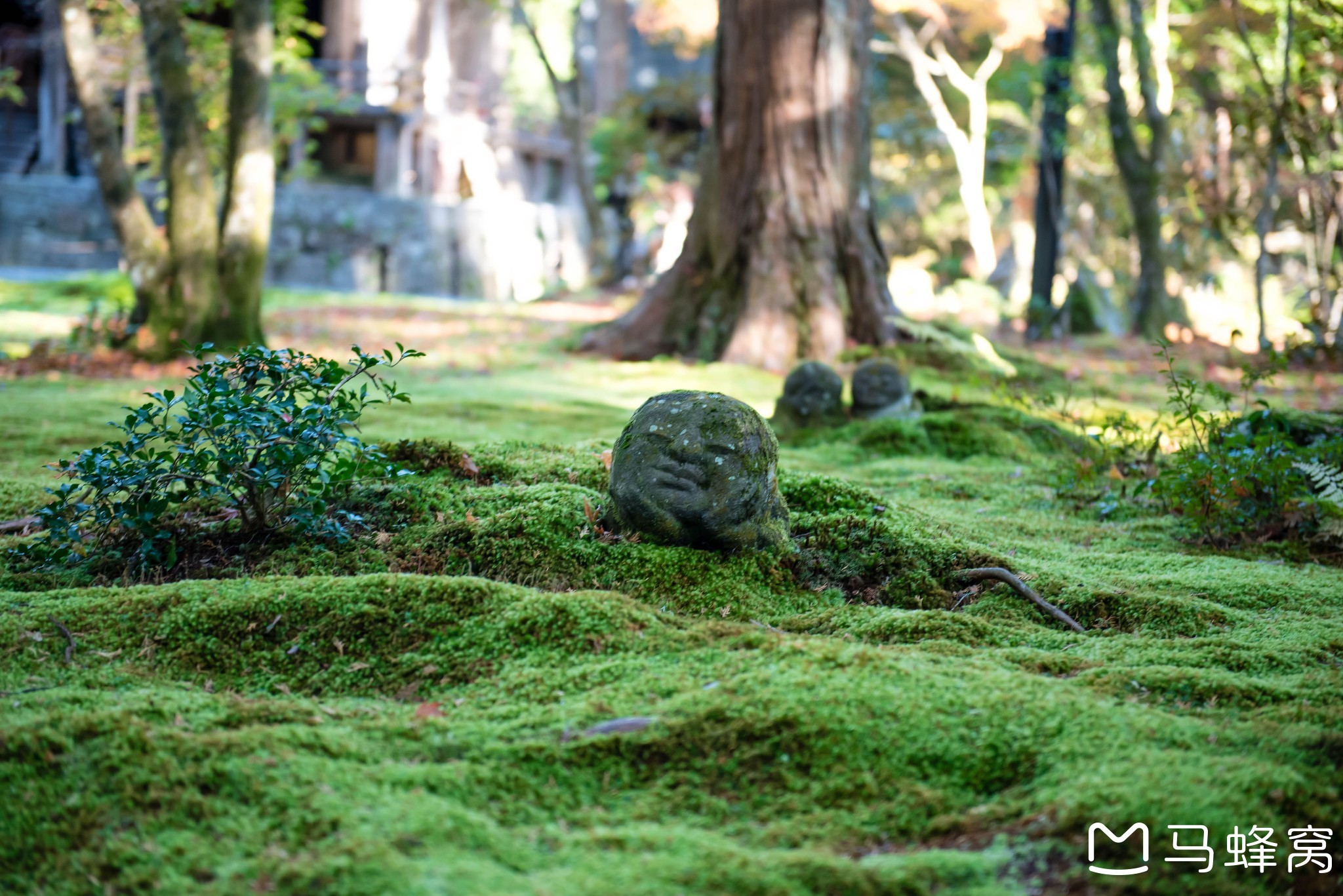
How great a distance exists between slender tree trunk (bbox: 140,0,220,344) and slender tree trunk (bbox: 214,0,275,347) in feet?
0.56

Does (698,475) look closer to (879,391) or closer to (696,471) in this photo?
(696,471)

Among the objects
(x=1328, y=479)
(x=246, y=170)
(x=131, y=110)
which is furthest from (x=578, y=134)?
(x=1328, y=479)

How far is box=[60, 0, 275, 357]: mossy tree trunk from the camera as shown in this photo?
8742 millimetres

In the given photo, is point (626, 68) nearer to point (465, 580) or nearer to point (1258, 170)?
point (1258, 170)

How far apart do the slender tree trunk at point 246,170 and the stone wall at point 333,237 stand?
40.2 feet

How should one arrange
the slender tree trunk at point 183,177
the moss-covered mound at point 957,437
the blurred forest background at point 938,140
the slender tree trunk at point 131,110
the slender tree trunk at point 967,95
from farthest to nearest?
1. the slender tree trunk at point 967,95
2. the slender tree trunk at point 131,110
3. the blurred forest background at point 938,140
4. the slender tree trunk at point 183,177
5. the moss-covered mound at point 957,437

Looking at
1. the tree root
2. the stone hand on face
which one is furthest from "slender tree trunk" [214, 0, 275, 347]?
the tree root

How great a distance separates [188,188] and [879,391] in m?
5.75

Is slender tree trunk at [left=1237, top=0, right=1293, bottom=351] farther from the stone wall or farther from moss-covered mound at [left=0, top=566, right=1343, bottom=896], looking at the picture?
the stone wall

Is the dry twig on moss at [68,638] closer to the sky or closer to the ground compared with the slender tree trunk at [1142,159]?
closer to the ground

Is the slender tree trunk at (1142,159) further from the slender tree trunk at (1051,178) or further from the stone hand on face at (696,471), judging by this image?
the stone hand on face at (696,471)

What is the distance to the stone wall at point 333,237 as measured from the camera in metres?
20.2

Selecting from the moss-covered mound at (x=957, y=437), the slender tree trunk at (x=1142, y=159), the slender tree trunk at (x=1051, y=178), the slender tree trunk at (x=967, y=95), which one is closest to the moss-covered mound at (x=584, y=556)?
the moss-covered mound at (x=957, y=437)

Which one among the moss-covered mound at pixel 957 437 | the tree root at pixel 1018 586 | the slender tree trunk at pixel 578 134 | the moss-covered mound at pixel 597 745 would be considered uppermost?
the slender tree trunk at pixel 578 134
